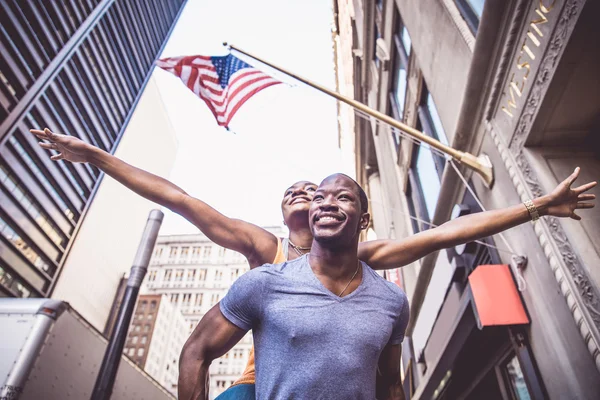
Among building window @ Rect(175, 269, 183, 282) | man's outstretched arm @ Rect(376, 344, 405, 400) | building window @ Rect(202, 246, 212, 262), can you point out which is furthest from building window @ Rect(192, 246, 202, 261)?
man's outstretched arm @ Rect(376, 344, 405, 400)

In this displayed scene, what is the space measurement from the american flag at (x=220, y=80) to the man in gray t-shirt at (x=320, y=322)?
5246 millimetres

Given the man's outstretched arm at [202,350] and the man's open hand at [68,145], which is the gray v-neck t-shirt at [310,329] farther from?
the man's open hand at [68,145]

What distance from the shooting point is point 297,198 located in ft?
9.73

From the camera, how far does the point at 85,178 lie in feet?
182

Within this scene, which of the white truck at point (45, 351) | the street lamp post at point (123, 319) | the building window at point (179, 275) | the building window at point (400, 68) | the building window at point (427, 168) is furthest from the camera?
the building window at point (179, 275)

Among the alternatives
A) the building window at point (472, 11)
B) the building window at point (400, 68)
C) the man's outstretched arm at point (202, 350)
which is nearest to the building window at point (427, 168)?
the building window at point (400, 68)

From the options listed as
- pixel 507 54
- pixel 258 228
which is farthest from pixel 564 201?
pixel 507 54

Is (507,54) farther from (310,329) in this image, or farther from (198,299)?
(198,299)

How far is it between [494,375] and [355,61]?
16.8 m

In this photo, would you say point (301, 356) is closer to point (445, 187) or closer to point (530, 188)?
point (530, 188)

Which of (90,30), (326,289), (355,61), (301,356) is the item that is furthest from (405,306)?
(90,30)

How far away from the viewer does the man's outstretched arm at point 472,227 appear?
2209mm

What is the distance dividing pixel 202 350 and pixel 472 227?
1707mm

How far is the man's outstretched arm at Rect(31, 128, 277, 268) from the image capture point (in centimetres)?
220
